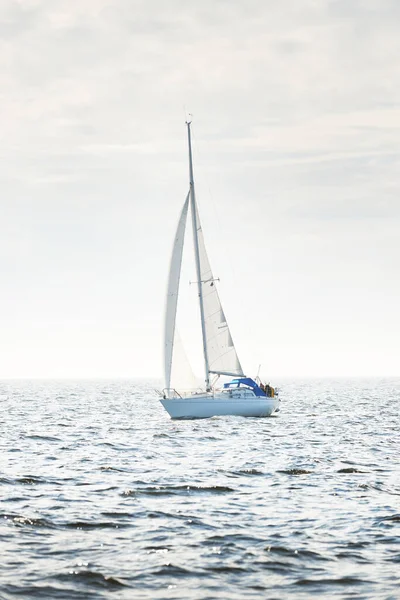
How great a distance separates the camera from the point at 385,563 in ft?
49.0

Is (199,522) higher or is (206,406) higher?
(206,406)

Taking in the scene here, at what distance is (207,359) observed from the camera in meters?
58.1

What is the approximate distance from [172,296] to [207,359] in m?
5.48

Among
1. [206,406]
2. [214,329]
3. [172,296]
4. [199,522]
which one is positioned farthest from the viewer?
[214,329]

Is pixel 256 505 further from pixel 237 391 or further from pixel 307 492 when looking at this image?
pixel 237 391

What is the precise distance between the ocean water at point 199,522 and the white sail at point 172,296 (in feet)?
62.4

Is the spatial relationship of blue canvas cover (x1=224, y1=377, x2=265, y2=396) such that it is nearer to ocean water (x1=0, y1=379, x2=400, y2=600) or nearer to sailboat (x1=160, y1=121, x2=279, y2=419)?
sailboat (x1=160, y1=121, x2=279, y2=419)

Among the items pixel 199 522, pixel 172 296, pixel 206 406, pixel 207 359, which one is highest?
pixel 172 296

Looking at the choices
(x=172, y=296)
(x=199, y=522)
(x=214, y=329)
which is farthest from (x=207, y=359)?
(x=199, y=522)

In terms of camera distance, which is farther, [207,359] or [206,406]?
[207,359]

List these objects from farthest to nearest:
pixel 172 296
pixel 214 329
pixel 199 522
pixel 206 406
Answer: pixel 214 329
pixel 172 296
pixel 206 406
pixel 199 522

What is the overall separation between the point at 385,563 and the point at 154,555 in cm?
436

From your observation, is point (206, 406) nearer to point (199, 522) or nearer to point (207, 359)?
point (207, 359)

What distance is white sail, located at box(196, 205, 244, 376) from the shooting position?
5822cm
